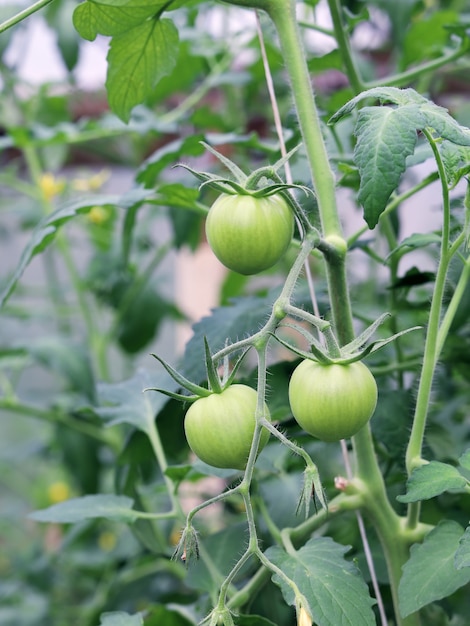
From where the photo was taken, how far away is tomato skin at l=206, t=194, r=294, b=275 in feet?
1.28

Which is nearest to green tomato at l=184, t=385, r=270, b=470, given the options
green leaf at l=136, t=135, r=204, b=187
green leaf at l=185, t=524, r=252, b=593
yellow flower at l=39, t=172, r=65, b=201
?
green leaf at l=185, t=524, r=252, b=593

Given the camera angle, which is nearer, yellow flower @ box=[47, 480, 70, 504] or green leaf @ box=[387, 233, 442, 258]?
green leaf @ box=[387, 233, 442, 258]

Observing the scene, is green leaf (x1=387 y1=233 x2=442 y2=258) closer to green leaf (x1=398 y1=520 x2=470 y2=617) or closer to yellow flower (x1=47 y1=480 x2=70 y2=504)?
green leaf (x1=398 y1=520 x2=470 y2=617)

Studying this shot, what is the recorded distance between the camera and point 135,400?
672 mm

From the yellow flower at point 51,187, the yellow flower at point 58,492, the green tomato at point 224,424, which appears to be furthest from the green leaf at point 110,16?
the yellow flower at point 58,492

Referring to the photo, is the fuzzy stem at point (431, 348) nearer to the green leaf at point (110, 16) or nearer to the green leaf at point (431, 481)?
the green leaf at point (431, 481)

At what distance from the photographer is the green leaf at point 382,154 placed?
0.38 metres

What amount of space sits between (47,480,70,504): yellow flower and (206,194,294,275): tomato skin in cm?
136

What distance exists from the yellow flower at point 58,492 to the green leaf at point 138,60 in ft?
4.12

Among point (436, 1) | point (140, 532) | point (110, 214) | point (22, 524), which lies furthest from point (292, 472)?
point (22, 524)

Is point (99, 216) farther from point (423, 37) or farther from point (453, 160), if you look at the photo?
point (453, 160)

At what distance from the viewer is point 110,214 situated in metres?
1.43

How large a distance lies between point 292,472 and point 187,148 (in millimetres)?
349

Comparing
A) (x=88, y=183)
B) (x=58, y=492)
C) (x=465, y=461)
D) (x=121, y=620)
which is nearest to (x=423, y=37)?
(x=465, y=461)
